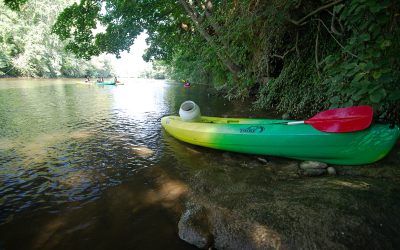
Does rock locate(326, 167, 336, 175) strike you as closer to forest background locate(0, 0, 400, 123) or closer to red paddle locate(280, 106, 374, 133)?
red paddle locate(280, 106, 374, 133)

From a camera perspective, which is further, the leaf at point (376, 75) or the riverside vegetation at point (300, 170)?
the leaf at point (376, 75)

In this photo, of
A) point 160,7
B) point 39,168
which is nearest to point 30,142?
point 39,168

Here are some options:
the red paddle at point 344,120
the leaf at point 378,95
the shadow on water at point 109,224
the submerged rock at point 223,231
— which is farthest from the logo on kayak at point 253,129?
the submerged rock at point 223,231

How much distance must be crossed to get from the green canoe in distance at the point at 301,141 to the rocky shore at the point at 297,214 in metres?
0.39

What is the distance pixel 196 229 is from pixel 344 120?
2715 millimetres

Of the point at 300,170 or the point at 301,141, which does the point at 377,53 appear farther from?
the point at 300,170

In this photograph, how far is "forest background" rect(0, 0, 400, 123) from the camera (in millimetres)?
3328

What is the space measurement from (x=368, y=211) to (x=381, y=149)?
174 centimetres

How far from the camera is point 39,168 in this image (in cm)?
455

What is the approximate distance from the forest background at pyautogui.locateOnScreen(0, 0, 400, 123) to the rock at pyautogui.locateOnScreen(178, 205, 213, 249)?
240 centimetres

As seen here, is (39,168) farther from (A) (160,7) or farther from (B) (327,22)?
(A) (160,7)

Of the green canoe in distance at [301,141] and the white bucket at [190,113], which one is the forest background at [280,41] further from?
the white bucket at [190,113]

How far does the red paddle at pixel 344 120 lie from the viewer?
3.73m

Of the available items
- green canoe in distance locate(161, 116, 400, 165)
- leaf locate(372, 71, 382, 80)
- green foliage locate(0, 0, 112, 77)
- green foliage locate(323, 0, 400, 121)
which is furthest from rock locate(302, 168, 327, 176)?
green foliage locate(0, 0, 112, 77)
